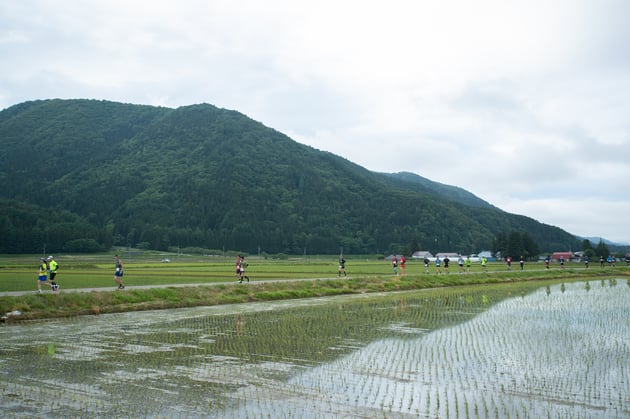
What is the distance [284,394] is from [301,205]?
166481mm

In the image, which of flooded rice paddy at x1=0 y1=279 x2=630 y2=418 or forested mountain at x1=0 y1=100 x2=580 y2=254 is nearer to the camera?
flooded rice paddy at x1=0 y1=279 x2=630 y2=418

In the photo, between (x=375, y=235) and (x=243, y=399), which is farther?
(x=375, y=235)

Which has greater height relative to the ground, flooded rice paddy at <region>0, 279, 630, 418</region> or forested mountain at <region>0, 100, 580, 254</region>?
forested mountain at <region>0, 100, 580, 254</region>

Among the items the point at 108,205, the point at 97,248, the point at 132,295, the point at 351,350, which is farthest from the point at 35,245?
the point at 351,350

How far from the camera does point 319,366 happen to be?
1058 centimetres

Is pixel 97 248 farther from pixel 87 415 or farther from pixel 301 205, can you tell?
pixel 87 415

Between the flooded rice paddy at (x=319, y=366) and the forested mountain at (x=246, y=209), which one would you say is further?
the forested mountain at (x=246, y=209)

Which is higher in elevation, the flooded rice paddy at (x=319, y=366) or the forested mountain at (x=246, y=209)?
the forested mountain at (x=246, y=209)

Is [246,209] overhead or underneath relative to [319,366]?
overhead

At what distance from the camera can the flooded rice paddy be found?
313 inches

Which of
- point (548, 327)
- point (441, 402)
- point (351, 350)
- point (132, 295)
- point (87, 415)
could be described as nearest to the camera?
point (87, 415)

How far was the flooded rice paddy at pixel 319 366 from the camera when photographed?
7.94 m

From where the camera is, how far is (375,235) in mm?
161750

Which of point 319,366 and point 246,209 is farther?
point 246,209
